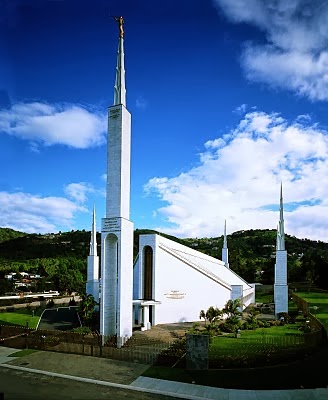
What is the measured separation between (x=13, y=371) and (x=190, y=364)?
8505 millimetres

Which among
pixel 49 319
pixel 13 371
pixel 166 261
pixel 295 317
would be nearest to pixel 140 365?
pixel 13 371

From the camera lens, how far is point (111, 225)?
79.5 ft

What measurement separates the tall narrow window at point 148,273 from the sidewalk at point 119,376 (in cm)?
1319

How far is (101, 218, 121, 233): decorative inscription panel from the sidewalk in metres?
7.82

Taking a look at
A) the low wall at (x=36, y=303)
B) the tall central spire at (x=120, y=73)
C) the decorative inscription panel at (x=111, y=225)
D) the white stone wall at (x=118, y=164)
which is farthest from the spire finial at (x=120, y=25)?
the low wall at (x=36, y=303)

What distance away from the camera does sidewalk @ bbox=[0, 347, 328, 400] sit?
1431 cm

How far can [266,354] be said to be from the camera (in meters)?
17.8

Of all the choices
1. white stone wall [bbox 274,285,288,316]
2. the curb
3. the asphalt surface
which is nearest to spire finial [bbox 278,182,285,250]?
white stone wall [bbox 274,285,288,316]

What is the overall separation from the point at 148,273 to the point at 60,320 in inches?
354

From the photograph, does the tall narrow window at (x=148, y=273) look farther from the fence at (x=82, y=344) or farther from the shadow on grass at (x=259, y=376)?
the shadow on grass at (x=259, y=376)

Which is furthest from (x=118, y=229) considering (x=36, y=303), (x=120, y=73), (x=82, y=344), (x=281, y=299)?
(x=36, y=303)

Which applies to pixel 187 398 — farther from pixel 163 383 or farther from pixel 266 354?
pixel 266 354

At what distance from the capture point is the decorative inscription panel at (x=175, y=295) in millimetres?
33500

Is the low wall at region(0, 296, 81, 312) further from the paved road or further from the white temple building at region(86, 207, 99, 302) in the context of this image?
the paved road
